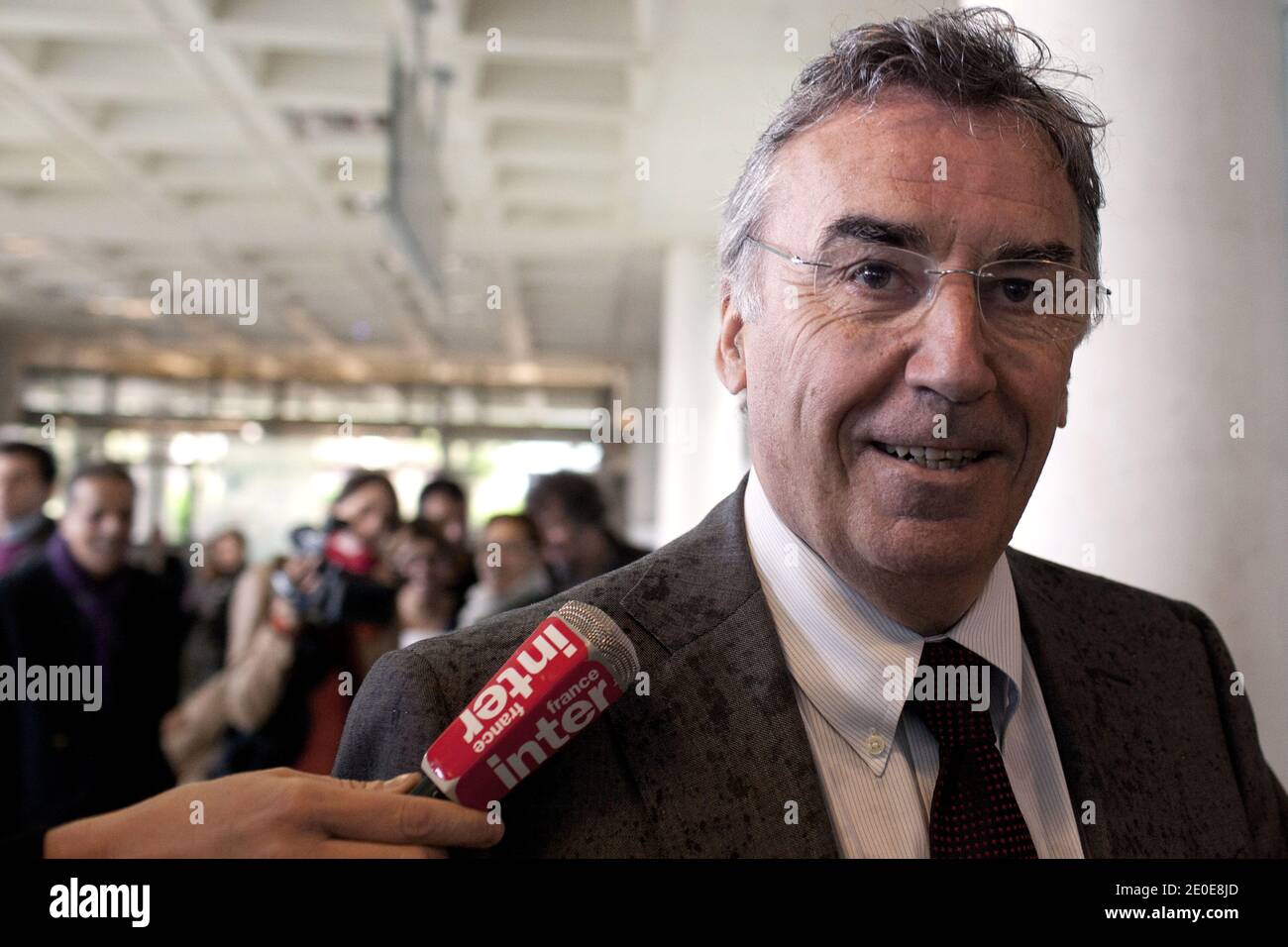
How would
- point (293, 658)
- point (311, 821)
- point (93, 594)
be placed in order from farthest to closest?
point (93, 594), point (293, 658), point (311, 821)

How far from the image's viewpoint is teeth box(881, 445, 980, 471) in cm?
104

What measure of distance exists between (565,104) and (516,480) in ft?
28.8

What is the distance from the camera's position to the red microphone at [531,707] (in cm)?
82

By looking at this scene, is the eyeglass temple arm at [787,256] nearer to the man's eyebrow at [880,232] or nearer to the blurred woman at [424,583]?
the man's eyebrow at [880,232]

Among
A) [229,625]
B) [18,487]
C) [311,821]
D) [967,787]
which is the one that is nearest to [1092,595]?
[967,787]

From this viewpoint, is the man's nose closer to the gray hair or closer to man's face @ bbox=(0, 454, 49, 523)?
the gray hair

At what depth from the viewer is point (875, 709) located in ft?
3.51

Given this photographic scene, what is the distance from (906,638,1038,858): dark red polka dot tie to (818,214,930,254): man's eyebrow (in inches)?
16.4

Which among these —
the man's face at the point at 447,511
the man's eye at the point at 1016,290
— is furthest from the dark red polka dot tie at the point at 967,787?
the man's face at the point at 447,511

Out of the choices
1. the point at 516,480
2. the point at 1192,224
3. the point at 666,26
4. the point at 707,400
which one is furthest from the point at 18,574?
the point at 516,480

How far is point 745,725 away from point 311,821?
0.41 metres

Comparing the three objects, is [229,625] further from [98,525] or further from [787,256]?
[787,256]

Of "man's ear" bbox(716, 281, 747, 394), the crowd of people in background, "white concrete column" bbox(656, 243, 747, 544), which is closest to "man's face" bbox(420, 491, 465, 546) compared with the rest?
the crowd of people in background

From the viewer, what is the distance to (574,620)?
2.77 feet
